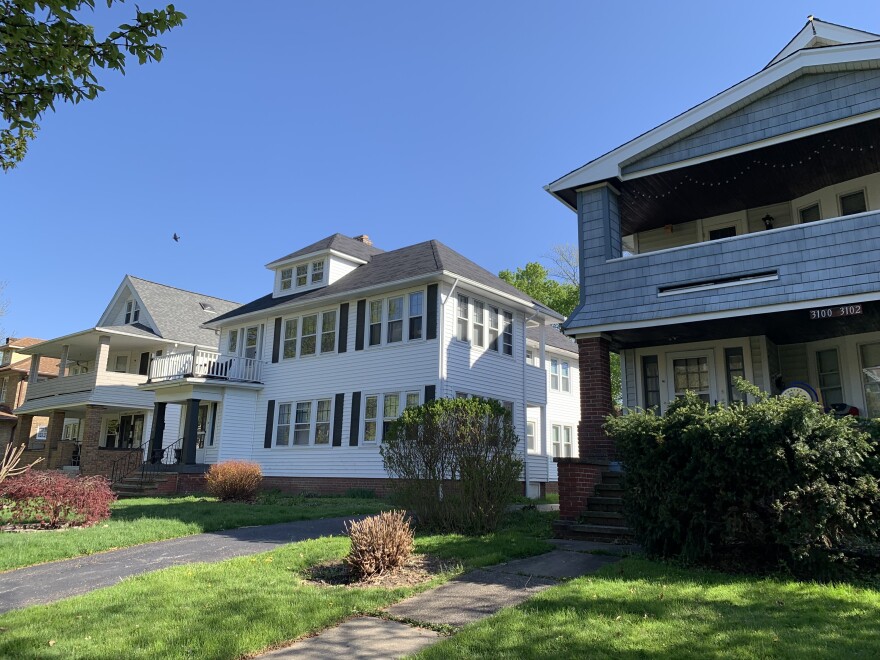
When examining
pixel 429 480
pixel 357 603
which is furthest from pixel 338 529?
pixel 357 603

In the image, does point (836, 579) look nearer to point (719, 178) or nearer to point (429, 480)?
point (429, 480)

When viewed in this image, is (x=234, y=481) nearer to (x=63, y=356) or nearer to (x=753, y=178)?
(x=753, y=178)

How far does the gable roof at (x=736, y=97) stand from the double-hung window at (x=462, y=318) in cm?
746

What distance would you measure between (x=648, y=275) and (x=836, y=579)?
6.27m

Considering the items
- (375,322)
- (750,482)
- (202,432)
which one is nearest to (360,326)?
(375,322)

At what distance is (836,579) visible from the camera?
616 centimetres

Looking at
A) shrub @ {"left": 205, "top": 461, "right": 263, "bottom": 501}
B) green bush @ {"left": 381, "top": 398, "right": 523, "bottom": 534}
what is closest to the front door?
shrub @ {"left": 205, "top": 461, "right": 263, "bottom": 501}

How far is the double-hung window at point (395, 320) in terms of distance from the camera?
65.6 ft

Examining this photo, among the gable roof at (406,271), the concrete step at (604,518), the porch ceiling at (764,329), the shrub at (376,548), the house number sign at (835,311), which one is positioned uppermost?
the gable roof at (406,271)

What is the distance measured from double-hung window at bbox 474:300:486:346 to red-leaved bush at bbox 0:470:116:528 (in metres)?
11.5

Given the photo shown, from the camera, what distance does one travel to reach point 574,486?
9.68m

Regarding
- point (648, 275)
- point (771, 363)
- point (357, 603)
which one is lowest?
point (357, 603)

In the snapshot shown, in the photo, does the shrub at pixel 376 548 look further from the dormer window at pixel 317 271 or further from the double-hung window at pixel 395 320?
the dormer window at pixel 317 271

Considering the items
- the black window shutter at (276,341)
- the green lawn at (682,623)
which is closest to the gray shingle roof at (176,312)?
the black window shutter at (276,341)
